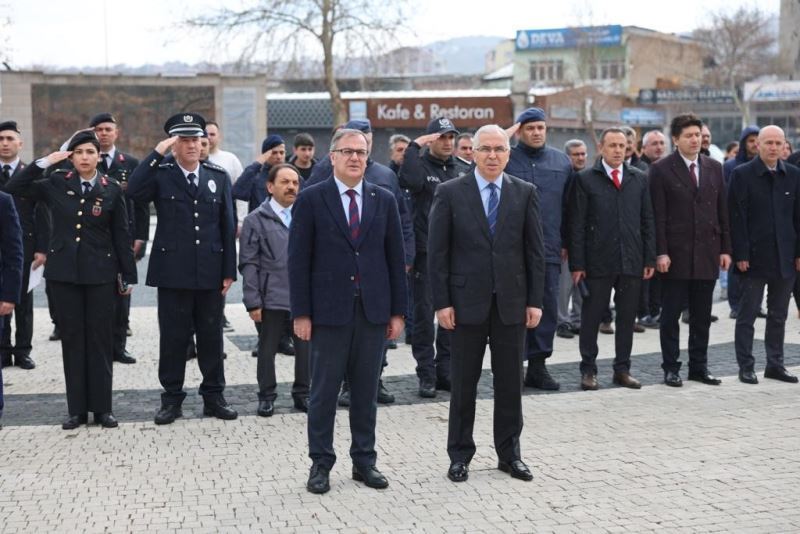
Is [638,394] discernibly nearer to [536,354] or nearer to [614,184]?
[536,354]

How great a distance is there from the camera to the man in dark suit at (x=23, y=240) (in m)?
9.80

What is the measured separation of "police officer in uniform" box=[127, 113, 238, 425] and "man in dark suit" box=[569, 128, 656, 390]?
3.09 m

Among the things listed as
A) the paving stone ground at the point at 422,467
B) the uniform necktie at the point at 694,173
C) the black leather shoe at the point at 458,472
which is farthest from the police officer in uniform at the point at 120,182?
the uniform necktie at the point at 694,173

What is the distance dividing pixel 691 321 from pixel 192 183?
466 cm

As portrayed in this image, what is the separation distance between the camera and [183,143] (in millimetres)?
7902

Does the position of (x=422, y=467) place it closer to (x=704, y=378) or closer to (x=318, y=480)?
(x=318, y=480)

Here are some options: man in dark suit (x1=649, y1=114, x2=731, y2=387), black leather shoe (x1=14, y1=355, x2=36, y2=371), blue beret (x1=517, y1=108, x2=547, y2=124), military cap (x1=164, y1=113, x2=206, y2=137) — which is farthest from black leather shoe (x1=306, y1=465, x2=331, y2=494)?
black leather shoe (x1=14, y1=355, x2=36, y2=371)

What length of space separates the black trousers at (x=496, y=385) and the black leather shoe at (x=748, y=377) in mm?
3618

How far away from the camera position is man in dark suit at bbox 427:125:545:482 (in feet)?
20.9

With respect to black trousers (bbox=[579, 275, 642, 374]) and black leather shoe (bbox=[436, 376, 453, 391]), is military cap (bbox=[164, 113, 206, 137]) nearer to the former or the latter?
black leather shoe (bbox=[436, 376, 453, 391])

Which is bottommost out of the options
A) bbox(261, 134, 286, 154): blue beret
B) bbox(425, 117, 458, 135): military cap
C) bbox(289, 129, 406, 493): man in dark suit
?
bbox(289, 129, 406, 493): man in dark suit

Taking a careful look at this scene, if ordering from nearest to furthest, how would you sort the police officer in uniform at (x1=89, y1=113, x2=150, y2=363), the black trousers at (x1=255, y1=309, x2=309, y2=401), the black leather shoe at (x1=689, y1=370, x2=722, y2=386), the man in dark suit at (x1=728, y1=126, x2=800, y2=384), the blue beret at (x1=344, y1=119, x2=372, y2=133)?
the blue beret at (x1=344, y1=119, x2=372, y2=133) < the black trousers at (x1=255, y1=309, x2=309, y2=401) < the black leather shoe at (x1=689, y1=370, x2=722, y2=386) < the man in dark suit at (x1=728, y1=126, x2=800, y2=384) < the police officer in uniform at (x1=89, y1=113, x2=150, y2=363)

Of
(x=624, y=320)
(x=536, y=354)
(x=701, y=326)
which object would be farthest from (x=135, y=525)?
(x=701, y=326)

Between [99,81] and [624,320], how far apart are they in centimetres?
2902
